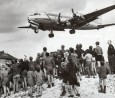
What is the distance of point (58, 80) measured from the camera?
17.0m

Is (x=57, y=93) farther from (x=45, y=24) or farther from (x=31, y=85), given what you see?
(x=45, y=24)

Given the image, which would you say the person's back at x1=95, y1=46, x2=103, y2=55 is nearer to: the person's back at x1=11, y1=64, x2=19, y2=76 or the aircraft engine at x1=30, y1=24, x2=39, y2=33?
the person's back at x1=11, y1=64, x2=19, y2=76

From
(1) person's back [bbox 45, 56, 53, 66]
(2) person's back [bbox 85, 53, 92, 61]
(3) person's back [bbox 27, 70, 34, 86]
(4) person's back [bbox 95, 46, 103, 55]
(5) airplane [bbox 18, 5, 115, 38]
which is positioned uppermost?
(5) airplane [bbox 18, 5, 115, 38]

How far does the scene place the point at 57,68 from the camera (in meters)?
17.7

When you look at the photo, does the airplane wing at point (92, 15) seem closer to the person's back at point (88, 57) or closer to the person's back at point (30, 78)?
the person's back at point (88, 57)

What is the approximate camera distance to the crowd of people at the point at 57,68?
14031 millimetres

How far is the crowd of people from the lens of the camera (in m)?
14.0

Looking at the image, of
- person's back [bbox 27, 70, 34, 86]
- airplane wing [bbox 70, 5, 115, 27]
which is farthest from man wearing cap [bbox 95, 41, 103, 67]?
airplane wing [bbox 70, 5, 115, 27]

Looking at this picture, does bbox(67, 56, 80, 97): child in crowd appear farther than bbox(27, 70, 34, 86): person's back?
No

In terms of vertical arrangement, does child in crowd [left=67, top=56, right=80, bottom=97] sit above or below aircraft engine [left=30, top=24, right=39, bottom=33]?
below

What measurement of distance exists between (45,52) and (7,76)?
10.5 feet

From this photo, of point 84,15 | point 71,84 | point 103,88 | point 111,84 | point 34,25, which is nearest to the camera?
point 71,84

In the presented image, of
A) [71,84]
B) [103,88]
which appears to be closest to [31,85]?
[71,84]

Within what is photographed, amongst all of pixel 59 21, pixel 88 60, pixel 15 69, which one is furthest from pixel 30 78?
pixel 59 21
